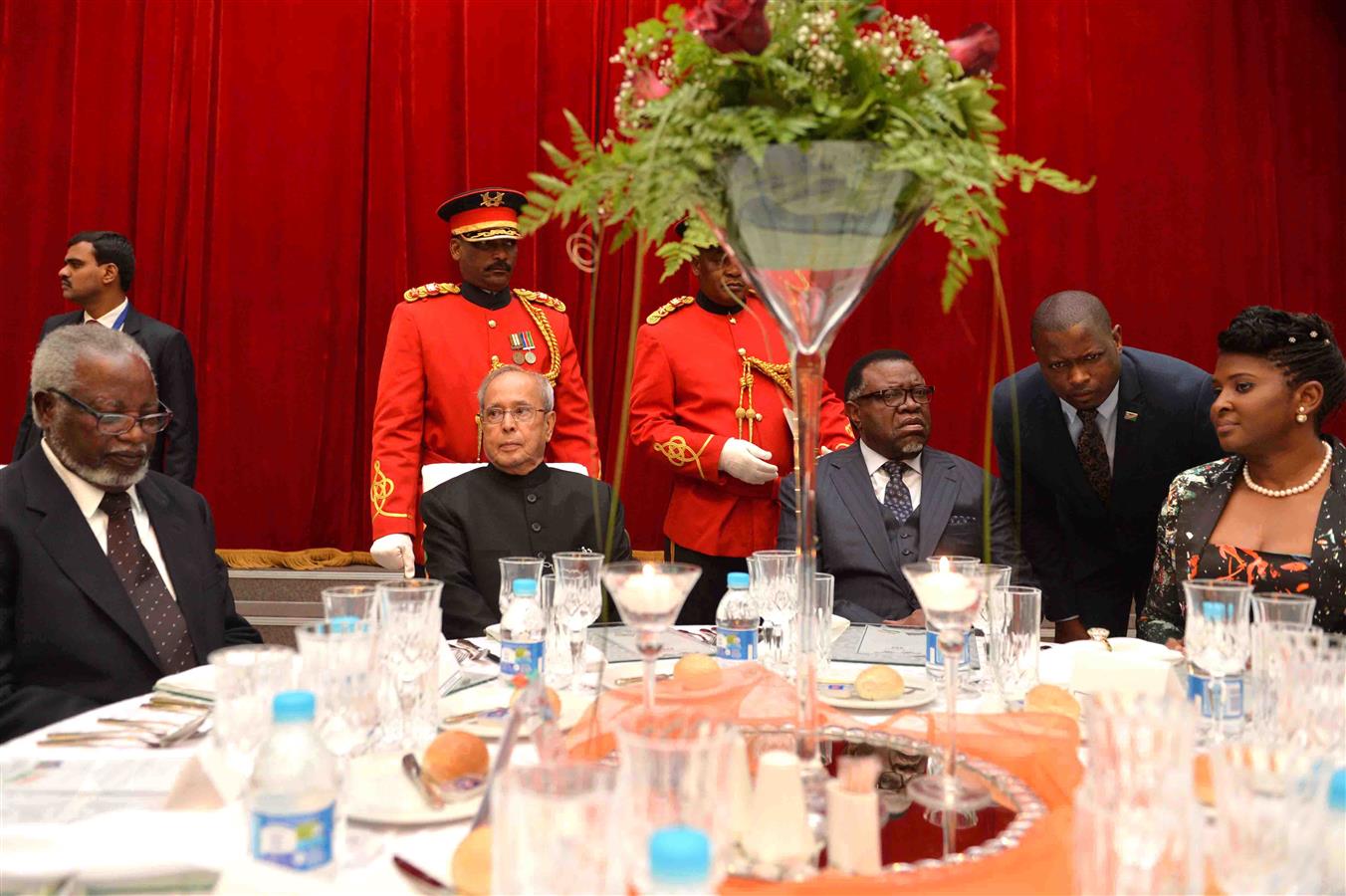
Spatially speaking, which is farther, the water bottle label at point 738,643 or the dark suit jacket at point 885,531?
the dark suit jacket at point 885,531

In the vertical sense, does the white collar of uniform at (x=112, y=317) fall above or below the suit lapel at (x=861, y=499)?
above

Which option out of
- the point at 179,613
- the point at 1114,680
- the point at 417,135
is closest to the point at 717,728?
the point at 1114,680

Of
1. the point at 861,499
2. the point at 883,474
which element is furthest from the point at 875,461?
the point at 861,499

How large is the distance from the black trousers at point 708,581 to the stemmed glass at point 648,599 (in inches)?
90.7

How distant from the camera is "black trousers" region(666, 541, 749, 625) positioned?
379 cm

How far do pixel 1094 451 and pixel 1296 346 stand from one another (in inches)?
32.6

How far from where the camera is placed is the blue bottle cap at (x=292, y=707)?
1.13 metres

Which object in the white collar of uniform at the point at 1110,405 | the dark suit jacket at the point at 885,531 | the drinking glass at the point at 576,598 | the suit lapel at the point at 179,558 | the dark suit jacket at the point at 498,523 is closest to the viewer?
the drinking glass at the point at 576,598

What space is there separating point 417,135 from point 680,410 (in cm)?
235

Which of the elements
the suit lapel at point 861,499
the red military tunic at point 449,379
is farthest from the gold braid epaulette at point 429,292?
the suit lapel at point 861,499

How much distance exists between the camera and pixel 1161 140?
5.20 m

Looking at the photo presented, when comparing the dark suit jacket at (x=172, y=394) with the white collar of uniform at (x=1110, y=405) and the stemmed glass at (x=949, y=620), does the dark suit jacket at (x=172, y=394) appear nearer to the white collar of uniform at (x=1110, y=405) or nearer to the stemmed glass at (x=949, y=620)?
the white collar of uniform at (x=1110, y=405)

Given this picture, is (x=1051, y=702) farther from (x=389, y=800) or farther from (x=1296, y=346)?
(x=1296, y=346)

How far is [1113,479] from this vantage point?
3.37 meters
